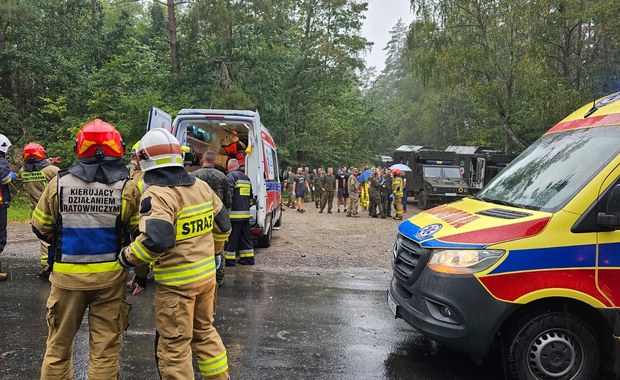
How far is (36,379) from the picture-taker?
3750 mm

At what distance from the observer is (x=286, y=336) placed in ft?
15.9

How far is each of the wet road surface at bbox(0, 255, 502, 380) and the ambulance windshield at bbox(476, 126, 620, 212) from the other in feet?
5.24

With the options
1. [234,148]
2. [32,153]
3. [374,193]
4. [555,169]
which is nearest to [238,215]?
[234,148]

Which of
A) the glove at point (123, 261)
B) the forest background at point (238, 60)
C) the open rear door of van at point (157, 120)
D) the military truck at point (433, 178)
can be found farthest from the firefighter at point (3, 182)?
the military truck at point (433, 178)

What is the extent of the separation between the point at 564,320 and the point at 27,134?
2255 cm

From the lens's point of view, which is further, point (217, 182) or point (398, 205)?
point (398, 205)

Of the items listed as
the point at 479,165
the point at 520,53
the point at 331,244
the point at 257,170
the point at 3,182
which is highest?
the point at 520,53

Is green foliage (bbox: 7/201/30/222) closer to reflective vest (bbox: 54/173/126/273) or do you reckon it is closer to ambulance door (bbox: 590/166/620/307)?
reflective vest (bbox: 54/173/126/273)

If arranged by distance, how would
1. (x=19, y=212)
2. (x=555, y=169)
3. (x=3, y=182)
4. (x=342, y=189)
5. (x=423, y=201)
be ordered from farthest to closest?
(x=423, y=201) < (x=342, y=189) < (x=19, y=212) < (x=3, y=182) < (x=555, y=169)

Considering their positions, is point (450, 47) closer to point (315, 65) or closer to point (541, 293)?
point (315, 65)

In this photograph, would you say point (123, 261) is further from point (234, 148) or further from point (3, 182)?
point (234, 148)

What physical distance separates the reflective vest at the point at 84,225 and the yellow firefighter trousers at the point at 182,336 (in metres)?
0.48

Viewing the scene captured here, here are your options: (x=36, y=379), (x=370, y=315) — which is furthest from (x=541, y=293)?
(x=36, y=379)

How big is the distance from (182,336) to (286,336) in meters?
1.90
